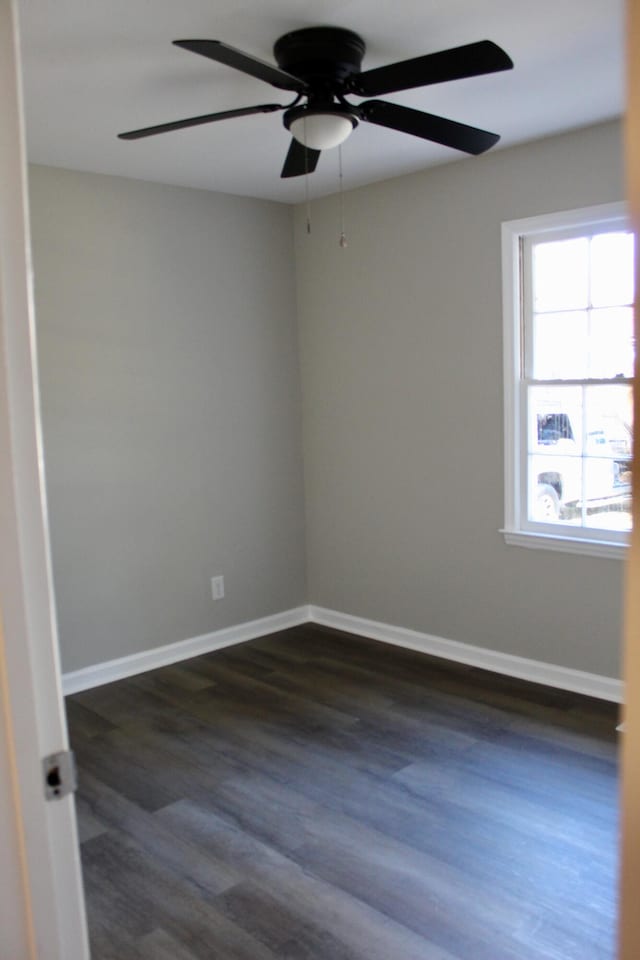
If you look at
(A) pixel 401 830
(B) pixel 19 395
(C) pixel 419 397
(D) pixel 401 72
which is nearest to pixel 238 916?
(A) pixel 401 830

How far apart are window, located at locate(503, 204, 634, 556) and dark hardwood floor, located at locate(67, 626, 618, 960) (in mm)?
853

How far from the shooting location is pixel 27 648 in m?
1.06

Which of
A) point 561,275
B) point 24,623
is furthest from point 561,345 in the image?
point 24,623

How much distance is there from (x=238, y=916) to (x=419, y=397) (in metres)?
2.70

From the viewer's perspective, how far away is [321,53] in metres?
2.39

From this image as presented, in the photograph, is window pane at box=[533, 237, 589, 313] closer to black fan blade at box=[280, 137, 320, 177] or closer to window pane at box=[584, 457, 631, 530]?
window pane at box=[584, 457, 631, 530]

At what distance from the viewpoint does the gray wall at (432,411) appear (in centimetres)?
366

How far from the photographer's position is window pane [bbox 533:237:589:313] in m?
3.58

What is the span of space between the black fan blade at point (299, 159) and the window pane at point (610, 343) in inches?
59.0

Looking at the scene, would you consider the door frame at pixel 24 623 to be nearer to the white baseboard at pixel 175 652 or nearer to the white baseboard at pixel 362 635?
the white baseboard at pixel 362 635

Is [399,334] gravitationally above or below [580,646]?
above

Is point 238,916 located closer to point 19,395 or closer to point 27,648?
point 27,648

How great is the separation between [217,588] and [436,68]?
3.10 meters

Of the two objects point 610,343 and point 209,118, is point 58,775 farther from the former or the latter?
point 610,343
